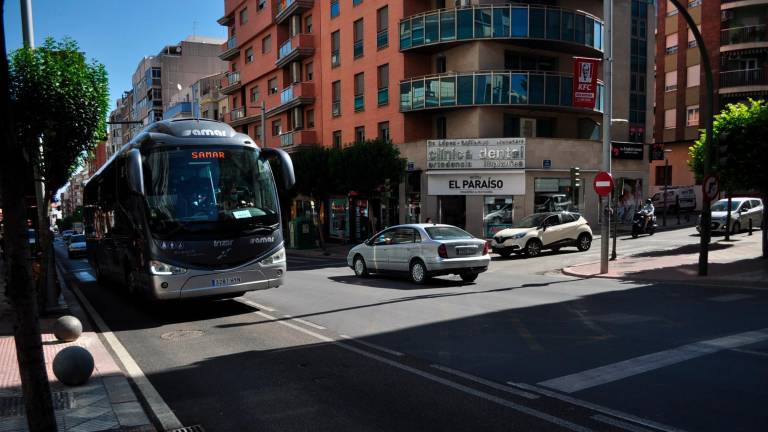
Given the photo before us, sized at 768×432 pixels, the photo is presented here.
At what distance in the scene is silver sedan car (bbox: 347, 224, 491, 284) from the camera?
1452cm

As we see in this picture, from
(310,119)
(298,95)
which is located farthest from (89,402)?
(310,119)

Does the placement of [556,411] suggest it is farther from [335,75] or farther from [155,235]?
[335,75]

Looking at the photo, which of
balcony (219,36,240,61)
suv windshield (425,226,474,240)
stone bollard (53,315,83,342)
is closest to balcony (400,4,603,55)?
suv windshield (425,226,474,240)

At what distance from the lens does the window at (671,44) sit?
47656mm

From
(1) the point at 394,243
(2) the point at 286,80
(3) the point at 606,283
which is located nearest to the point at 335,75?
(2) the point at 286,80

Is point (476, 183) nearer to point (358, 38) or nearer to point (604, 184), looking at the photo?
point (358, 38)

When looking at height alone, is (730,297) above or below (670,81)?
below

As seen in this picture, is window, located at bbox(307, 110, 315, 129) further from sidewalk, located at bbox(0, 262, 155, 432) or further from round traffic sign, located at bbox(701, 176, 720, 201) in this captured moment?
sidewalk, located at bbox(0, 262, 155, 432)

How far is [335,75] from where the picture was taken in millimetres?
37719

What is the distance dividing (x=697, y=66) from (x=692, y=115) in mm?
3736

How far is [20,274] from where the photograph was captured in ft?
12.2

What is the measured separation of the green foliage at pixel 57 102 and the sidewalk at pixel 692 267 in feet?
42.0

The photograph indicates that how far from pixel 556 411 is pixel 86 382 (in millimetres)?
4866

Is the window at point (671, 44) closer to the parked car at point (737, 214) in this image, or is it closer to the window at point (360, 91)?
the parked car at point (737, 214)
